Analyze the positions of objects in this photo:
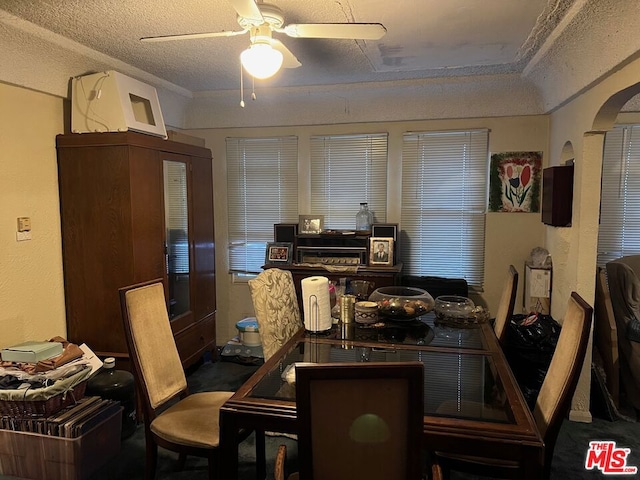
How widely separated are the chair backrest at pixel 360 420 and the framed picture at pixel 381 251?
2516 millimetres

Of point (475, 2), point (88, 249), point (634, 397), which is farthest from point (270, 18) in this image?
point (634, 397)

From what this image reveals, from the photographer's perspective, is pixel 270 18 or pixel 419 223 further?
pixel 419 223

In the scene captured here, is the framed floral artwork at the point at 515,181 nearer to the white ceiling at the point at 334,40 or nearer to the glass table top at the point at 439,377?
the white ceiling at the point at 334,40

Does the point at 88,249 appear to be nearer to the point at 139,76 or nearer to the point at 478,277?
the point at 139,76

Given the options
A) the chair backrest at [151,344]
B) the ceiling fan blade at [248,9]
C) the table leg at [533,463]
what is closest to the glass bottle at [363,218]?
the chair backrest at [151,344]

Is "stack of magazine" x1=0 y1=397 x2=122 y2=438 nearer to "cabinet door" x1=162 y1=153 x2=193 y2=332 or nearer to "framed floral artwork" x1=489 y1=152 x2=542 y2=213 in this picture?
"cabinet door" x1=162 y1=153 x2=193 y2=332

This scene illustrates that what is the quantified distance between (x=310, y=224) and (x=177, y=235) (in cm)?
122

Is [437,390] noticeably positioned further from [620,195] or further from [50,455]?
[620,195]

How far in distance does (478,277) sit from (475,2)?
7.82ft

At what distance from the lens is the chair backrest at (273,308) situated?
248cm

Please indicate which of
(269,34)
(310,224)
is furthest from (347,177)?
(269,34)

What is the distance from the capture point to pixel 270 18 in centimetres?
212

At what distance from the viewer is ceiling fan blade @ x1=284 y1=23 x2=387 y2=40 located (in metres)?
1.94

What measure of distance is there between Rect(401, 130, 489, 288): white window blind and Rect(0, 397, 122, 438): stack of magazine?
2.74 metres
